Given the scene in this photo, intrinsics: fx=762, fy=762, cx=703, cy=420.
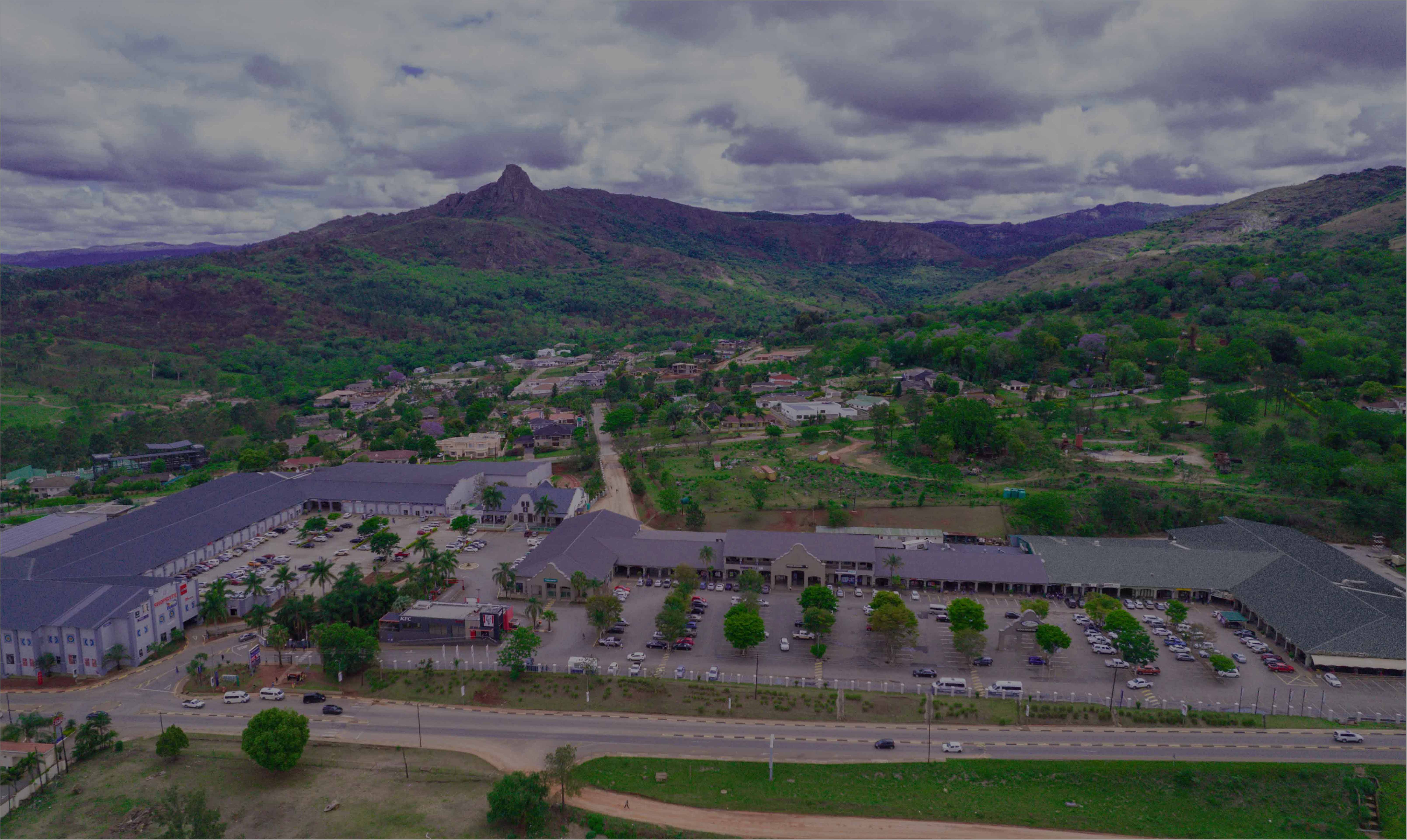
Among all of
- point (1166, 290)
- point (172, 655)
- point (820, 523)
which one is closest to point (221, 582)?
point (172, 655)

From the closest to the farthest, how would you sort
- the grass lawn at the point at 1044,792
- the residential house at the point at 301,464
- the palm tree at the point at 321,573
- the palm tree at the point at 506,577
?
the grass lawn at the point at 1044,792 < the palm tree at the point at 321,573 < the palm tree at the point at 506,577 < the residential house at the point at 301,464

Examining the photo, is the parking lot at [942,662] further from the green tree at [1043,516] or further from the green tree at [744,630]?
the green tree at [1043,516]

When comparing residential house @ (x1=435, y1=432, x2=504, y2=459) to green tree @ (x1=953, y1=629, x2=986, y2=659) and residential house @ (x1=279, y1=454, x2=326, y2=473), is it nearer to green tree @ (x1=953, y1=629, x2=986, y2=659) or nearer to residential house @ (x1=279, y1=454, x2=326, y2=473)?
residential house @ (x1=279, y1=454, x2=326, y2=473)

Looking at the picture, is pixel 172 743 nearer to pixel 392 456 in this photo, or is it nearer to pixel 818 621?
pixel 818 621

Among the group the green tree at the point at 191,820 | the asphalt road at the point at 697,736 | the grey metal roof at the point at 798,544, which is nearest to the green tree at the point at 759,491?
the grey metal roof at the point at 798,544

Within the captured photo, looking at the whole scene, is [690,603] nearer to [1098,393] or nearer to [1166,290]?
[1098,393]
